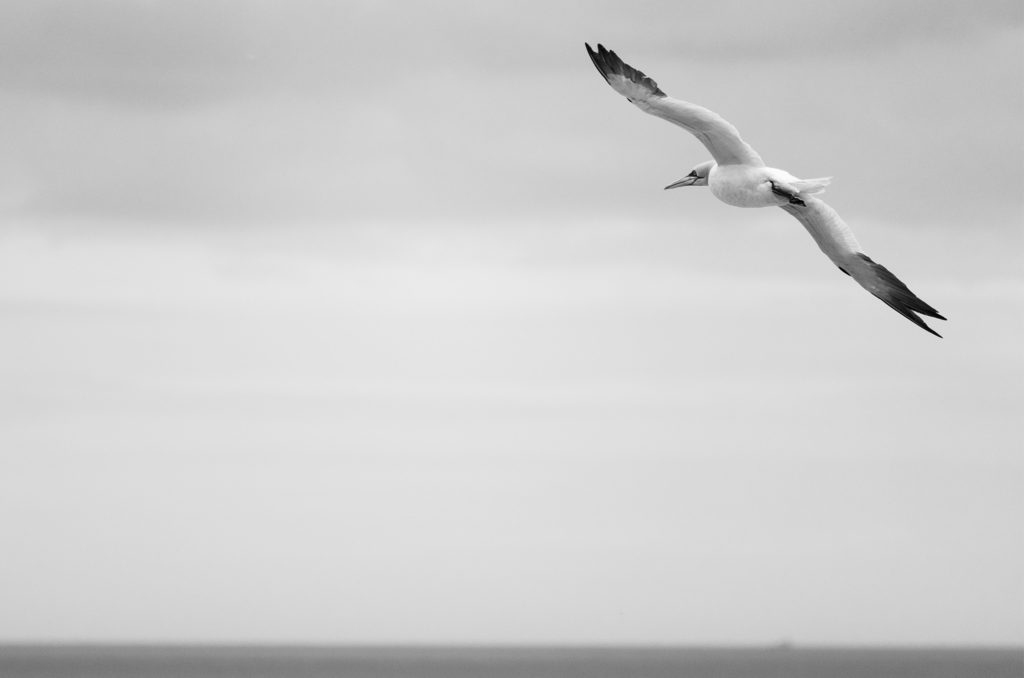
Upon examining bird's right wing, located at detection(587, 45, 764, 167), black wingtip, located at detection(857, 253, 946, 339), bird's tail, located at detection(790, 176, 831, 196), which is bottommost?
black wingtip, located at detection(857, 253, 946, 339)

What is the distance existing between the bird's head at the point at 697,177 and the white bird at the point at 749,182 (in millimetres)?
1739

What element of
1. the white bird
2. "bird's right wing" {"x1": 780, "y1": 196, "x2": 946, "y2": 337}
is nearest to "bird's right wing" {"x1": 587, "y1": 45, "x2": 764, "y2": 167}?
the white bird

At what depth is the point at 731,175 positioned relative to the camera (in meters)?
28.1

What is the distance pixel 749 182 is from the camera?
90.5ft

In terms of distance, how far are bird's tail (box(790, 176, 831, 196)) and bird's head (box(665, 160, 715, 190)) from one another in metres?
3.53

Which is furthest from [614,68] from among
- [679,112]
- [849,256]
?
[849,256]

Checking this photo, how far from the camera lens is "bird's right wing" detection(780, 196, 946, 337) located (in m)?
27.2

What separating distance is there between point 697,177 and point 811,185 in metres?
4.16

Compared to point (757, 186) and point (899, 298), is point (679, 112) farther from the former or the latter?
point (899, 298)

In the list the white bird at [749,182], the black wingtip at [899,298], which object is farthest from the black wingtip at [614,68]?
the black wingtip at [899,298]

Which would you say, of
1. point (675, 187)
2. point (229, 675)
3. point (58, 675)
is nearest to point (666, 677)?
point (229, 675)

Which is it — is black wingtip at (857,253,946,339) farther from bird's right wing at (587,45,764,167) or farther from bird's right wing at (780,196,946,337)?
bird's right wing at (587,45,764,167)

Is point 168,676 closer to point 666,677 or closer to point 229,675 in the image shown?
Result: point 229,675

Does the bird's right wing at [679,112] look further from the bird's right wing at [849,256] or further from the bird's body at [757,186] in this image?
the bird's right wing at [849,256]
